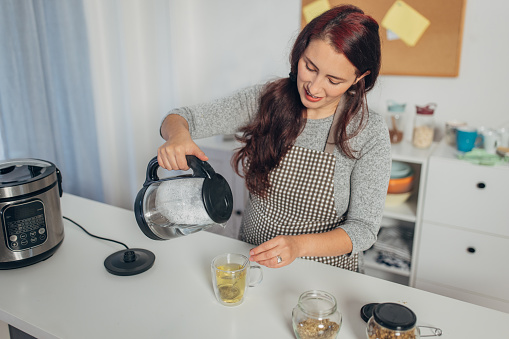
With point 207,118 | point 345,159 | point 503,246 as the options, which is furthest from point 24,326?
point 503,246

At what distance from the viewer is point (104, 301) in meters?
0.96

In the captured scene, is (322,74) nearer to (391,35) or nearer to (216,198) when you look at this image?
(216,198)

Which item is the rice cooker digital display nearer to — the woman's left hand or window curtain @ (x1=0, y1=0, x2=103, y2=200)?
the woman's left hand

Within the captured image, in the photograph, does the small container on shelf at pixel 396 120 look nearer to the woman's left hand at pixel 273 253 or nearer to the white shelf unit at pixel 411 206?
the white shelf unit at pixel 411 206

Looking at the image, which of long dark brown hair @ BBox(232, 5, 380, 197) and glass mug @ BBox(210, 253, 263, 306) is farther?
long dark brown hair @ BBox(232, 5, 380, 197)

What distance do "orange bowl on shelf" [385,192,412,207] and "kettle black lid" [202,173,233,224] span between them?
1288mm

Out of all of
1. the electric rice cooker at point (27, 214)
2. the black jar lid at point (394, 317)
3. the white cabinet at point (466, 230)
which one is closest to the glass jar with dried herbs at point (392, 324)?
the black jar lid at point (394, 317)

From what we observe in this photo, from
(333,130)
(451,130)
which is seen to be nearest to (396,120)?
(451,130)

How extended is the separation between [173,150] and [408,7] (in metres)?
1.56

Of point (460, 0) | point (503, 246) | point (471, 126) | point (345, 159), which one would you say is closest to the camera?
point (345, 159)

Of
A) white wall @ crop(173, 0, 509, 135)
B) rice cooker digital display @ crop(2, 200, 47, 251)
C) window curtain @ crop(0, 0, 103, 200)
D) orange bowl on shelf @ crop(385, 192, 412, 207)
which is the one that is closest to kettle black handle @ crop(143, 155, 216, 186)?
rice cooker digital display @ crop(2, 200, 47, 251)

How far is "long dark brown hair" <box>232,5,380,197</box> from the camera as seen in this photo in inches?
41.6

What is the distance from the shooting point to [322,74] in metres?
1.08

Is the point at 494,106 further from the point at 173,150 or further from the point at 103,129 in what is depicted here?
the point at 103,129
